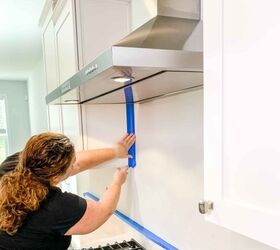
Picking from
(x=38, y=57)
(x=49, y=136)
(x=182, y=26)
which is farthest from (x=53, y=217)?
(x=38, y=57)

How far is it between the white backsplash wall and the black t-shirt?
0.45 metres

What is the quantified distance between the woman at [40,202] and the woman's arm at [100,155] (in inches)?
15.1

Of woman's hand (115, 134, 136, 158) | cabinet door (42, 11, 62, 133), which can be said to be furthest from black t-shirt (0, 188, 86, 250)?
cabinet door (42, 11, 62, 133)

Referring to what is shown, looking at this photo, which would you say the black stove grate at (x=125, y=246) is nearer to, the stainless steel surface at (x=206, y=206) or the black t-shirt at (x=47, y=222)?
the black t-shirt at (x=47, y=222)

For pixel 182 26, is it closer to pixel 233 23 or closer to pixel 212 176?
pixel 233 23

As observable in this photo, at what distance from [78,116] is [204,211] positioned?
1.05 metres

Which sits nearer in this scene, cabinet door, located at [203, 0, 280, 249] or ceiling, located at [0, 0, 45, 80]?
cabinet door, located at [203, 0, 280, 249]

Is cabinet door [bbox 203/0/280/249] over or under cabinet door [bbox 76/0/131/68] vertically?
under

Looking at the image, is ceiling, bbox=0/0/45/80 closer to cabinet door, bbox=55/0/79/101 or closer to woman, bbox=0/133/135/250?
cabinet door, bbox=55/0/79/101

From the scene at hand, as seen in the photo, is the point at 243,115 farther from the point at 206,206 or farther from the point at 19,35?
the point at 19,35

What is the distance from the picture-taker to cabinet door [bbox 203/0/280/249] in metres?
0.56

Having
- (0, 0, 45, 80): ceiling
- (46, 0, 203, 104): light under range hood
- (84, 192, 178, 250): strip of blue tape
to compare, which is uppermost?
(0, 0, 45, 80): ceiling

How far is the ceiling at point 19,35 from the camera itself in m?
2.17

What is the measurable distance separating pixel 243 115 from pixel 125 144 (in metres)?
1.10
